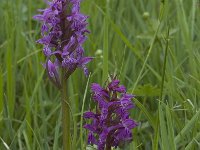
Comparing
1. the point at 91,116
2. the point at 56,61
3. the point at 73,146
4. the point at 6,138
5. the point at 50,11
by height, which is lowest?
the point at 6,138

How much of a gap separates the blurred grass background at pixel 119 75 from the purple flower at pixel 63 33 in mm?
254

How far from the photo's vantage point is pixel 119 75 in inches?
85.2

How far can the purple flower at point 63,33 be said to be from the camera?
1.84 m

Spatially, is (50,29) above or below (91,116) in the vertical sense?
above

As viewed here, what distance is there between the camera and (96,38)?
3549mm

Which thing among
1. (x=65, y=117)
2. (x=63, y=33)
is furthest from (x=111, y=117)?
(x=63, y=33)

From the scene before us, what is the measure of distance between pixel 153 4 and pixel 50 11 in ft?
6.99

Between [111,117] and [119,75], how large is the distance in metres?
0.34

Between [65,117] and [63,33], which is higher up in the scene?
[63,33]

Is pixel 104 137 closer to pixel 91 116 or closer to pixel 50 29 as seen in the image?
pixel 91 116

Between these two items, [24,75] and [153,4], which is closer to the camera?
[24,75]

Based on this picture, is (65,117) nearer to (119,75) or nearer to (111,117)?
(111,117)

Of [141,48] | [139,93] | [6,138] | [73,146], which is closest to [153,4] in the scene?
[141,48]

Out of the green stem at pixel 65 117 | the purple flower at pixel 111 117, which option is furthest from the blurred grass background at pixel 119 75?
the green stem at pixel 65 117
